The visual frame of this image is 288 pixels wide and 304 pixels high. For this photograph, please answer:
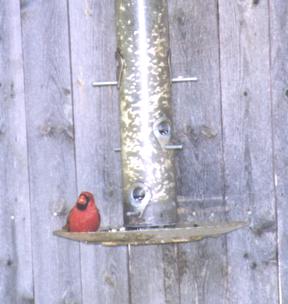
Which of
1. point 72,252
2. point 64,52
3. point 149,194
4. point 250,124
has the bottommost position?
point 72,252

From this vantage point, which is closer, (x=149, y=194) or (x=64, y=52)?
(x=149, y=194)

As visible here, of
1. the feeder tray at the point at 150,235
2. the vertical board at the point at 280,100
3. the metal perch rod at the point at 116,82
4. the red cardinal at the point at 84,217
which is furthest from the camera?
the vertical board at the point at 280,100

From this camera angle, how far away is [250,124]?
115 inches

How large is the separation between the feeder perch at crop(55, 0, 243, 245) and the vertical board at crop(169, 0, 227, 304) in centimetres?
24

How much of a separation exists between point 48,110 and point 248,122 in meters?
0.63

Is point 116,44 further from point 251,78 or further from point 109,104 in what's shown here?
point 251,78

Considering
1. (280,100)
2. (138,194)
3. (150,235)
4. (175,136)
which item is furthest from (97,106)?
(150,235)

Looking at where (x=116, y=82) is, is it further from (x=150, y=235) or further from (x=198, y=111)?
(x=150, y=235)

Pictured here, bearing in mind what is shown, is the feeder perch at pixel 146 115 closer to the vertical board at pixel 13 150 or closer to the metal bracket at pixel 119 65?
the metal bracket at pixel 119 65

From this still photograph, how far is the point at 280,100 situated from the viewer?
2914mm

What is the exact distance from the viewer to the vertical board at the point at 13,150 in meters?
2.97

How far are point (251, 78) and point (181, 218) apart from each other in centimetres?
49

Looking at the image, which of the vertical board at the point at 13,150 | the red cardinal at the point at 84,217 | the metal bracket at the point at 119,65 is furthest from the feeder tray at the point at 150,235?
the vertical board at the point at 13,150

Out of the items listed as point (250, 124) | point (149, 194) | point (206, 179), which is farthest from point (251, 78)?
point (149, 194)
